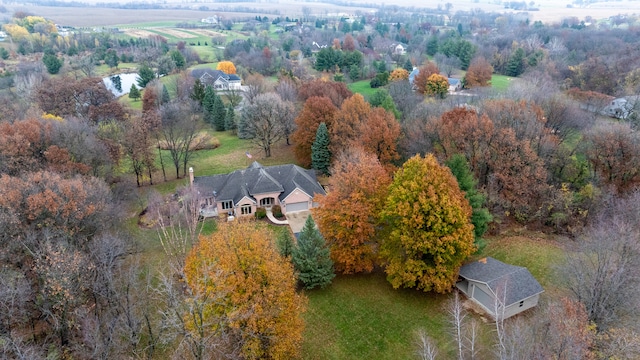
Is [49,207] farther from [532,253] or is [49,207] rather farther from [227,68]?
[227,68]

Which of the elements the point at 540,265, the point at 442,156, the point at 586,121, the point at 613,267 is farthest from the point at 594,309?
the point at 586,121

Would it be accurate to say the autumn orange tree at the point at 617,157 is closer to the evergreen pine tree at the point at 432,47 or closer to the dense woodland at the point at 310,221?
the dense woodland at the point at 310,221

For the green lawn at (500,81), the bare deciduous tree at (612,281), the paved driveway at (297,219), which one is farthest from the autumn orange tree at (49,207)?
the green lawn at (500,81)

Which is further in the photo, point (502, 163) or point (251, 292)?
point (502, 163)

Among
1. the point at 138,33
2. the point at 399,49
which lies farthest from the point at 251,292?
the point at 138,33

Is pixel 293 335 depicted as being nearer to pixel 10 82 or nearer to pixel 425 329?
pixel 425 329

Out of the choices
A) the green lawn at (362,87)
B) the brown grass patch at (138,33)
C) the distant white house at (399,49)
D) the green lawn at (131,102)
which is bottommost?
the green lawn at (131,102)

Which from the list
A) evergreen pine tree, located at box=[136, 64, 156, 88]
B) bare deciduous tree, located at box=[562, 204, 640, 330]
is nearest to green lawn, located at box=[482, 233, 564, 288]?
bare deciduous tree, located at box=[562, 204, 640, 330]
